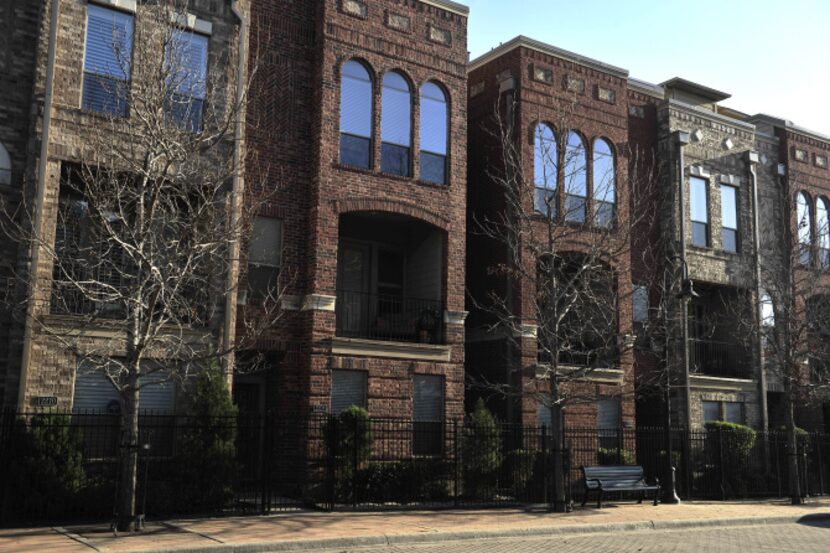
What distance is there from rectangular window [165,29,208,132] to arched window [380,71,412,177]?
15.3 feet

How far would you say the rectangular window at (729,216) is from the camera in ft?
89.6

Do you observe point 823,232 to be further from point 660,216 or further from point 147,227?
point 147,227

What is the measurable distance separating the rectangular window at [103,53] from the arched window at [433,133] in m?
7.36

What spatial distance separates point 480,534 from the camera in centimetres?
1409

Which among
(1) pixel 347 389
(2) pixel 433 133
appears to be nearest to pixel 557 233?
(2) pixel 433 133

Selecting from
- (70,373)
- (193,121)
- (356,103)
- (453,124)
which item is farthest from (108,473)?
(453,124)

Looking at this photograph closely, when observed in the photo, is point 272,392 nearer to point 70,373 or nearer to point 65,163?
point 70,373

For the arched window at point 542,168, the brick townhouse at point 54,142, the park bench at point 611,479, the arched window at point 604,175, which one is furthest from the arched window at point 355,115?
the park bench at point 611,479

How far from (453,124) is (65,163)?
951cm

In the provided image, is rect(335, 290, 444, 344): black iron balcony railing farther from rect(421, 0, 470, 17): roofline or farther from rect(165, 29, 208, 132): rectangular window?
rect(421, 0, 470, 17): roofline

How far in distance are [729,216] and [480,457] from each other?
13.2 meters

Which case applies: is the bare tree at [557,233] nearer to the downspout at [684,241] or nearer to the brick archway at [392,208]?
the brick archway at [392,208]

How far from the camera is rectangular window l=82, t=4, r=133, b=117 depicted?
17016 millimetres

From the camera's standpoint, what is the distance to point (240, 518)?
1523 centimetres
